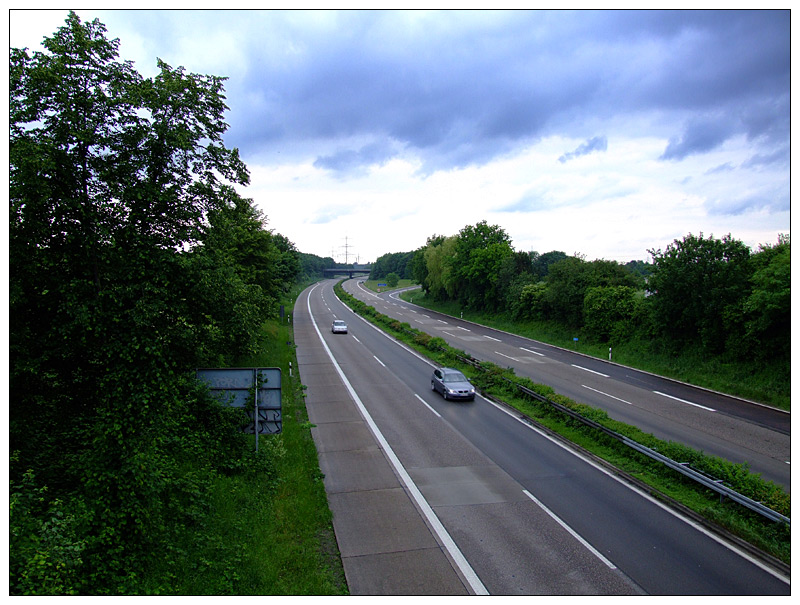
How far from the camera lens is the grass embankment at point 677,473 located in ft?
31.1

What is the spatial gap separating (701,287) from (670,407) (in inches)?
427

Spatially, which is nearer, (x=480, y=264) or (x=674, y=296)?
(x=674, y=296)

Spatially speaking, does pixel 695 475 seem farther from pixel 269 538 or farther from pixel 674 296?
pixel 674 296

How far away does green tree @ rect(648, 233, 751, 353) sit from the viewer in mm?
26391

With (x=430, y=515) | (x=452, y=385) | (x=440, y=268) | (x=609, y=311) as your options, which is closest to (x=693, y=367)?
(x=609, y=311)

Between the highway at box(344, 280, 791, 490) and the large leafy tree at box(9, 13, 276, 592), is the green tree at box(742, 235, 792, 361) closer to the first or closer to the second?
the highway at box(344, 280, 791, 490)

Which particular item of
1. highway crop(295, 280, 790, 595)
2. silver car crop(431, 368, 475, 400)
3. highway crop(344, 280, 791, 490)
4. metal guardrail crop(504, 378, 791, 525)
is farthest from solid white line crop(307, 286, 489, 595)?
highway crop(344, 280, 791, 490)

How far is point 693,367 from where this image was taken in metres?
27.7

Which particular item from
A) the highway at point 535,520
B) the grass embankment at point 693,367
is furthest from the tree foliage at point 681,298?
the highway at point 535,520

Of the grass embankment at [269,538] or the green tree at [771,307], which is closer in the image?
the grass embankment at [269,538]

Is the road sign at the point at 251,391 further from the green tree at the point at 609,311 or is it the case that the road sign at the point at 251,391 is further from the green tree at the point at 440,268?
the green tree at the point at 440,268

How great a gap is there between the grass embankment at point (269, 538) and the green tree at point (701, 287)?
2547cm

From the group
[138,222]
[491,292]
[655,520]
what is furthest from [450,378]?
[491,292]

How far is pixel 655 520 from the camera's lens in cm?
1030
